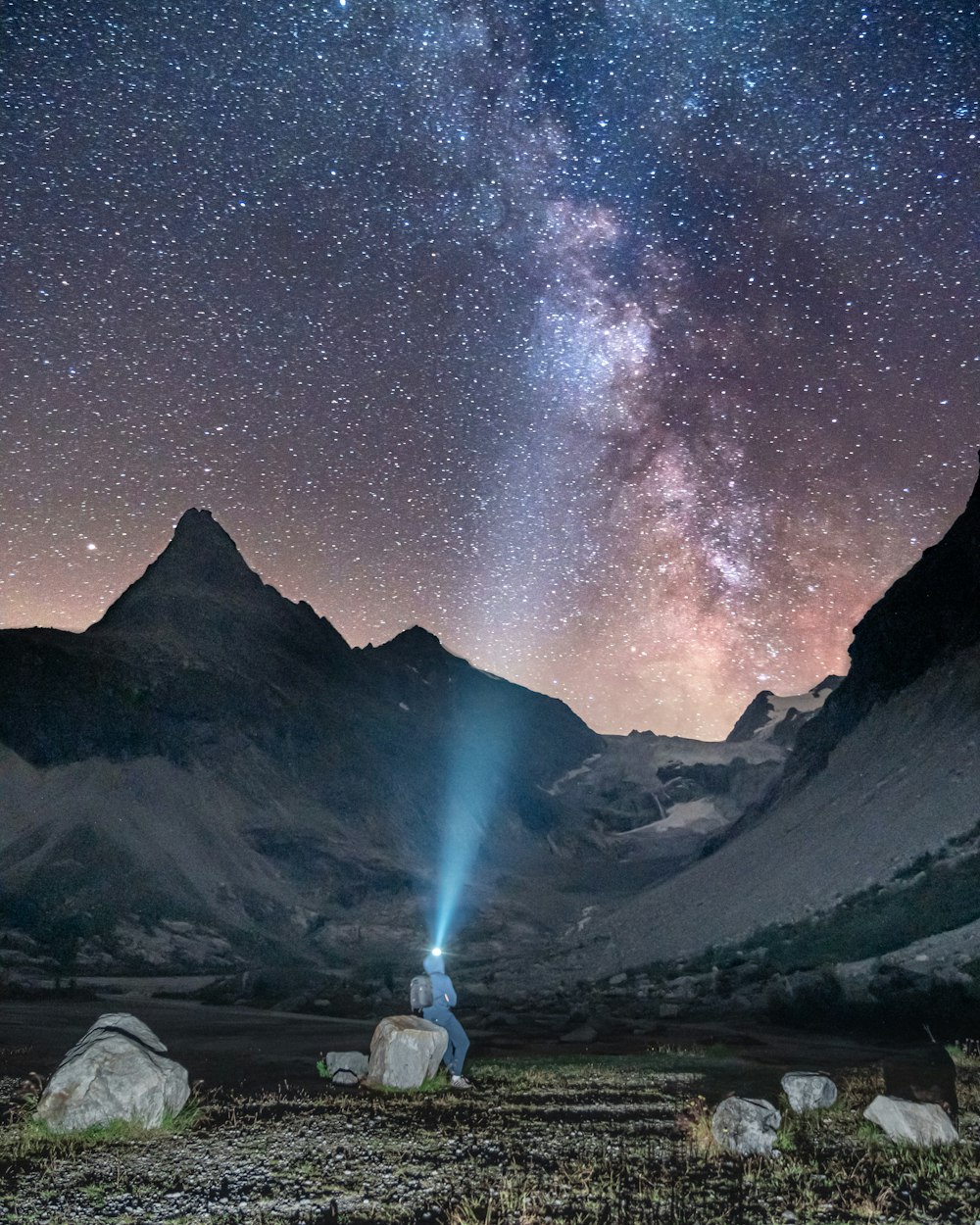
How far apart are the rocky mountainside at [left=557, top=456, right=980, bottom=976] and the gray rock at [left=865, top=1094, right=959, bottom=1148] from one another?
2931 centimetres

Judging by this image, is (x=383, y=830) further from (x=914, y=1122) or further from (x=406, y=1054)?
(x=914, y=1122)

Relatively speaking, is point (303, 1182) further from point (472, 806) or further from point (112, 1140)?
point (472, 806)

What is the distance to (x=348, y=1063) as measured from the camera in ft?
52.7

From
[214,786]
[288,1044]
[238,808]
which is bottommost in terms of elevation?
[288,1044]

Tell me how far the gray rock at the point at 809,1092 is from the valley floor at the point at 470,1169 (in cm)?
25

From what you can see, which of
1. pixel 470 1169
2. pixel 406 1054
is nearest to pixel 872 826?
pixel 406 1054

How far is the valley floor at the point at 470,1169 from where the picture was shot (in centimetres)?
781

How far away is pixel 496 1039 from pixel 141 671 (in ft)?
330

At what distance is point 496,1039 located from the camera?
25906 mm

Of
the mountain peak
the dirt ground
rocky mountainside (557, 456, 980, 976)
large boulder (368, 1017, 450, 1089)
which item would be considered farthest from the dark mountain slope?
the mountain peak

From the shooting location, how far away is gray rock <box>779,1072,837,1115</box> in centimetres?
1281

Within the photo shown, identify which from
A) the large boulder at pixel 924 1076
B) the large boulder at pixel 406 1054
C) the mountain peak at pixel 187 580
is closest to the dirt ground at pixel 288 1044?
the large boulder at pixel 924 1076

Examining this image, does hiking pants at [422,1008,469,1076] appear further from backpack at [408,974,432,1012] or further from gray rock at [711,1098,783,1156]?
gray rock at [711,1098,783,1156]

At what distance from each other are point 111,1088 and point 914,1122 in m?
10.9
